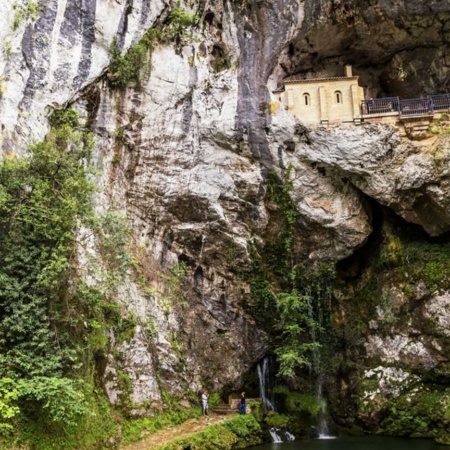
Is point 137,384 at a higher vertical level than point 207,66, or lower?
lower

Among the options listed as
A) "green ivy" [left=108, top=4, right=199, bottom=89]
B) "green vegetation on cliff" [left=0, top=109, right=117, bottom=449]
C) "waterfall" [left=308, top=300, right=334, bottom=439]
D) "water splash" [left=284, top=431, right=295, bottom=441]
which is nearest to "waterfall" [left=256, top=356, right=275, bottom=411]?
"water splash" [left=284, top=431, right=295, bottom=441]

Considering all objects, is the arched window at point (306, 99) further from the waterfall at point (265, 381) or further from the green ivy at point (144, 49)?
the waterfall at point (265, 381)

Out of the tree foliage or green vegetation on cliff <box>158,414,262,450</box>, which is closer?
the tree foliage

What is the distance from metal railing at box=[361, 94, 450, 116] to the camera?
63.6ft

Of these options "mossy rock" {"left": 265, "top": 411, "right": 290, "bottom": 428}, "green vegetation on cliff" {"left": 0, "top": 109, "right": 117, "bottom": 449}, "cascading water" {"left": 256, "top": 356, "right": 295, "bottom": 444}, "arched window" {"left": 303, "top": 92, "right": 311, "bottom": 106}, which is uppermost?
"arched window" {"left": 303, "top": 92, "right": 311, "bottom": 106}

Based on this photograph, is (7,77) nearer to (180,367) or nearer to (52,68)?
(52,68)

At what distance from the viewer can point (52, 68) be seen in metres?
16.3

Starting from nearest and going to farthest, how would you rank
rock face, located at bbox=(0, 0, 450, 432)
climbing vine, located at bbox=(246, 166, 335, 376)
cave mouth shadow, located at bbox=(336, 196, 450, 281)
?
rock face, located at bbox=(0, 0, 450, 432) → climbing vine, located at bbox=(246, 166, 335, 376) → cave mouth shadow, located at bbox=(336, 196, 450, 281)

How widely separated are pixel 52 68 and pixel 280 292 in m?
12.0

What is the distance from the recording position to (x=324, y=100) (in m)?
19.7

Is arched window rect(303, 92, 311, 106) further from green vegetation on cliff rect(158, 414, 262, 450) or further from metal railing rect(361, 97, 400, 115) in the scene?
green vegetation on cliff rect(158, 414, 262, 450)

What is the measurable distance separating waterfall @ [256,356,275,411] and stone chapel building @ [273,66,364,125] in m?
10.3

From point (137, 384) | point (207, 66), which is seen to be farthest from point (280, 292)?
point (207, 66)

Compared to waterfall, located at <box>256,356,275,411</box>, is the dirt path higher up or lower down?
lower down
